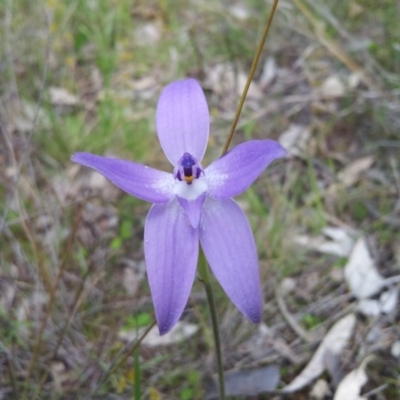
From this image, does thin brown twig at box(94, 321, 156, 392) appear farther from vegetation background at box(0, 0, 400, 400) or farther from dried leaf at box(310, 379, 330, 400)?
dried leaf at box(310, 379, 330, 400)

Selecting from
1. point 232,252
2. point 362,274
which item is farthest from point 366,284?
point 232,252

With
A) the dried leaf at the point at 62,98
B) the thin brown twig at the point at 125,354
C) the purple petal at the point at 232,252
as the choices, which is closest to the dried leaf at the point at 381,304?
the thin brown twig at the point at 125,354

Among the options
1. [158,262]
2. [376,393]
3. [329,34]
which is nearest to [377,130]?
[329,34]

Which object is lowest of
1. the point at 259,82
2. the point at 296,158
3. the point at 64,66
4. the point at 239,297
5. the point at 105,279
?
the point at 239,297

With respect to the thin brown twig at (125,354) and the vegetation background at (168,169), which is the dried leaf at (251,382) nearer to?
the vegetation background at (168,169)

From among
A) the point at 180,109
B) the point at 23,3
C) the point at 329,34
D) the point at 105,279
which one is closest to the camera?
the point at 180,109

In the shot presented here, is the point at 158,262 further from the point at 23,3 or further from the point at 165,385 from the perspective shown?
the point at 23,3

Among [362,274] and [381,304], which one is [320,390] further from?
[362,274]
